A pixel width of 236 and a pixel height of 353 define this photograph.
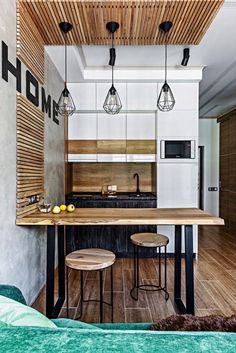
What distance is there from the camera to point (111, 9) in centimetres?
248

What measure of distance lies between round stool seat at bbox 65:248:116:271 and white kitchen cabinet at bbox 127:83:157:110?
275cm

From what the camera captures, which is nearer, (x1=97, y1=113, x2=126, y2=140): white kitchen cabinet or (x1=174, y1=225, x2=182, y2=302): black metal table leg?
(x1=174, y1=225, x2=182, y2=302): black metal table leg

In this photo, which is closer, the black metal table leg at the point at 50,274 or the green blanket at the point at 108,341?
the green blanket at the point at 108,341

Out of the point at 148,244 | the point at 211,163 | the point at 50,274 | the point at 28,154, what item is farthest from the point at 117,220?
the point at 211,163

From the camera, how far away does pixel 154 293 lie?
9.95 ft

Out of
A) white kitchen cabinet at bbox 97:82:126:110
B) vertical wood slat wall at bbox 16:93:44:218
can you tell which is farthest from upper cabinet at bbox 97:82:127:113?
vertical wood slat wall at bbox 16:93:44:218

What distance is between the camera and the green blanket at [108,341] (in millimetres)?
772

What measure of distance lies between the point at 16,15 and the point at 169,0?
4.44 feet

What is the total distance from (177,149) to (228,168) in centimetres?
268

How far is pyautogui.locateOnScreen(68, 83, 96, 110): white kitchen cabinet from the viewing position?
14.5ft

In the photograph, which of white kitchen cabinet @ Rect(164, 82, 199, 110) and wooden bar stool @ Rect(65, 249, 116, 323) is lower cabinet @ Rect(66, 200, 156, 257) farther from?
wooden bar stool @ Rect(65, 249, 116, 323)

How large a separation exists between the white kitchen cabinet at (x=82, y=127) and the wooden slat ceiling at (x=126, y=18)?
1.57 meters

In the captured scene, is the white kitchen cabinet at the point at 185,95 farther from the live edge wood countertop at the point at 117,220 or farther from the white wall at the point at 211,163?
the white wall at the point at 211,163

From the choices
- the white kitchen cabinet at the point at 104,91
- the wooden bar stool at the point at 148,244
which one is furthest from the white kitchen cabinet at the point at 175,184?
the wooden bar stool at the point at 148,244
